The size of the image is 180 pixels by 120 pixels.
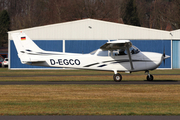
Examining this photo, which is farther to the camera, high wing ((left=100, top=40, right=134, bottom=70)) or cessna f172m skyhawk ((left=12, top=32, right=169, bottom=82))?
cessna f172m skyhawk ((left=12, top=32, right=169, bottom=82))

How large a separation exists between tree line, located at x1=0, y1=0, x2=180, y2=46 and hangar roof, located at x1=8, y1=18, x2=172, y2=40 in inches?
870

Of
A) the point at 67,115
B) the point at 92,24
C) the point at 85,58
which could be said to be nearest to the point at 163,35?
the point at 92,24

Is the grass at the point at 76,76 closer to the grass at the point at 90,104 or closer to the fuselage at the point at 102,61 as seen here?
the fuselage at the point at 102,61

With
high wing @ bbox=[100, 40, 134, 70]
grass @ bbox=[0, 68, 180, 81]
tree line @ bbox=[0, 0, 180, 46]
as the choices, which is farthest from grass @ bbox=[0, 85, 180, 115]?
tree line @ bbox=[0, 0, 180, 46]

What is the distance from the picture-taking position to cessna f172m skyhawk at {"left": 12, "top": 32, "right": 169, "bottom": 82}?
19.9 meters

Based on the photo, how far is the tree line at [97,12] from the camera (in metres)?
62.8

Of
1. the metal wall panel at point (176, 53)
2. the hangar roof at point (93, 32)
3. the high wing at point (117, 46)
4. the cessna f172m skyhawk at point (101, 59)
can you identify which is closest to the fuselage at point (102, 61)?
the cessna f172m skyhawk at point (101, 59)

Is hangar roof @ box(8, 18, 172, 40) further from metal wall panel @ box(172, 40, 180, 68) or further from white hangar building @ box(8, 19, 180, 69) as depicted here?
metal wall panel @ box(172, 40, 180, 68)

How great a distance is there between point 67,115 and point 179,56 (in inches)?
1337

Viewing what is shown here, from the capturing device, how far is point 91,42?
39.7 metres

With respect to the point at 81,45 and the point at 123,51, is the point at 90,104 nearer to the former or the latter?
the point at 123,51

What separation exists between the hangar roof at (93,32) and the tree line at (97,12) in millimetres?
22107

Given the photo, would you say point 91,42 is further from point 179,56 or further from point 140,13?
point 140,13

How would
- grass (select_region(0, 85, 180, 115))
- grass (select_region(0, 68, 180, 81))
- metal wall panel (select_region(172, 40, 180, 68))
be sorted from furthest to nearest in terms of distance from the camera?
metal wall panel (select_region(172, 40, 180, 68)) → grass (select_region(0, 68, 180, 81)) → grass (select_region(0, 85, 180, 115))
